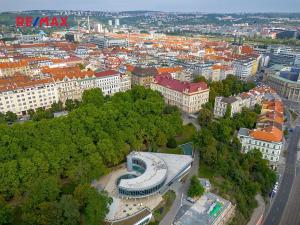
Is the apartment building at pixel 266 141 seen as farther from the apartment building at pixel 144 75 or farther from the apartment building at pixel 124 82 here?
the apartment building at pixel 124 82

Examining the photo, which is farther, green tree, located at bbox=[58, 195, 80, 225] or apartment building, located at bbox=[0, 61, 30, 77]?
apartment building, located at bbox=[0, 61, 30, 77]

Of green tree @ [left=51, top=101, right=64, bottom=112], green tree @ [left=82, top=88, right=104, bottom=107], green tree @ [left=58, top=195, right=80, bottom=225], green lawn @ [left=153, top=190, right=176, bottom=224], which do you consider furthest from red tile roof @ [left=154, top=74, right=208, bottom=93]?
green tree @ [left=58, top=195, right=80, bottom=225]

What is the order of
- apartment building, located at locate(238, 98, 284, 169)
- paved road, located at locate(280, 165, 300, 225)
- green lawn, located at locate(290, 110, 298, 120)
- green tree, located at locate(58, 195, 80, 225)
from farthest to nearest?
green lawn, located at locate(290, 110, 298, 120), apartment building, located at locate(238, 98, 284, 169), paved road, located at locate(280, 165, 300, 225), green tree, located at locate(58, 195, 80, 225)

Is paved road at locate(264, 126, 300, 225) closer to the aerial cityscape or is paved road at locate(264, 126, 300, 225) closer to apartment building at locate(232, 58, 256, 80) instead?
the aerial cityscape

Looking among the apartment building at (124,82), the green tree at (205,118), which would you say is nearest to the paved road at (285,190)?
the green tree at (205,118)

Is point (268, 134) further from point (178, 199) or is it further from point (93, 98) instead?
point (93, 98)

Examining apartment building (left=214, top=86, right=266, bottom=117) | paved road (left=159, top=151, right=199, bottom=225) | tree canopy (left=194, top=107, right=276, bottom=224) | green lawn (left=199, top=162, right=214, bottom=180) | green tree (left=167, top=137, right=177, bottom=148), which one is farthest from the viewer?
apartment building (left=214, top=86, right=266, bottom=117)

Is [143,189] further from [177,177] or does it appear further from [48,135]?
[48,135]
